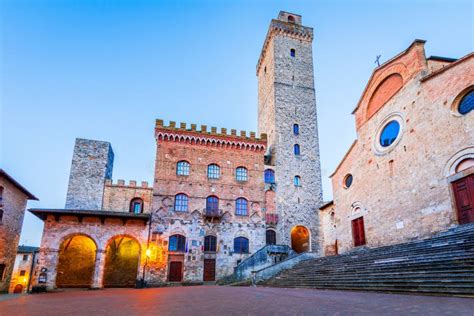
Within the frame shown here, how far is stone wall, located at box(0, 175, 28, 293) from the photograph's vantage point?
1822 centimetres

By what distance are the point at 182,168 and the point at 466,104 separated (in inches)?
714

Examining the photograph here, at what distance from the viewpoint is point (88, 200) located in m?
26.2

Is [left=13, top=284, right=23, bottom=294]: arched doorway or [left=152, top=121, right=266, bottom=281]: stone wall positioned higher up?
[left=152, top=121, right=266, bottom=281]: stone wall

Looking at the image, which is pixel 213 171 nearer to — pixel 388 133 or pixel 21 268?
pixel 388 133

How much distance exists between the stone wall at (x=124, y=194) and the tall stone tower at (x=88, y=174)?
0.59 meters

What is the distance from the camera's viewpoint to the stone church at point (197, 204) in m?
20.6

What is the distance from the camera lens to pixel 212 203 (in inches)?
931

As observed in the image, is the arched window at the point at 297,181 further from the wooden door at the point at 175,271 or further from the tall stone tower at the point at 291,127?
the wooden door at the point at 175,271

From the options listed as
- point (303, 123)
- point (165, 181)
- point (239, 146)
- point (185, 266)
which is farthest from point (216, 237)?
point (303, 123)

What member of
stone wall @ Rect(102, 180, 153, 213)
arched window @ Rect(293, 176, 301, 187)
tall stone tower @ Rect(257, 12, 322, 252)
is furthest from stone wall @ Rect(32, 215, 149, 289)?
arched window @ Rect(293, 176, 301, 187)

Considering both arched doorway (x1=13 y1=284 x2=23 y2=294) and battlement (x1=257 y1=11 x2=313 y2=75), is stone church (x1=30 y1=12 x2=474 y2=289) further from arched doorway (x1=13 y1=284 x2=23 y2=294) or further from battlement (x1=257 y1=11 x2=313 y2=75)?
arched doorway (x1=13 y1=284 x2=23 y2=294)

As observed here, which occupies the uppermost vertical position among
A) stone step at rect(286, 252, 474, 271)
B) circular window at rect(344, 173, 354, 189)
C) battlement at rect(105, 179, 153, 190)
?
battlement at rect(105, 179, 153, 190)

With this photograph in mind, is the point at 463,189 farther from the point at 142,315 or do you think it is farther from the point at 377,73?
the point at 142,315

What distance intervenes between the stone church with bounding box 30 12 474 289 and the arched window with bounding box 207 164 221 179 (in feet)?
0.27
